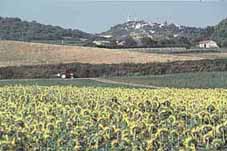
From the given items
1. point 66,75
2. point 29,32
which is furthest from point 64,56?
point 29,32

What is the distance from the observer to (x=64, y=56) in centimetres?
7088

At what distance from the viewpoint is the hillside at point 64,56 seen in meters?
63.2

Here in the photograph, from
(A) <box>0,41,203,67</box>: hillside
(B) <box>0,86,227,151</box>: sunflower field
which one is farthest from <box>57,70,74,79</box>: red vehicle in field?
(B) <box>0,86,227,151</box>: sunflower field

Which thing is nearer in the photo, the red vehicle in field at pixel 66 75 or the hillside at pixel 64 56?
the red vehicle in field at pixel 66 75

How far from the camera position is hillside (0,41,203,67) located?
207 feet

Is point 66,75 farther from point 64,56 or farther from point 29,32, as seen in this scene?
point 29,32

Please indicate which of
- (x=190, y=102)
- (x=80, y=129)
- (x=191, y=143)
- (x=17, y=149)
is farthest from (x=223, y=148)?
(x=190, y=102)

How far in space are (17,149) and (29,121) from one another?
61.8 inches

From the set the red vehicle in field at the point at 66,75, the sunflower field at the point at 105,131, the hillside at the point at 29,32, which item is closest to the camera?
the sunflower field at the point at 105,131

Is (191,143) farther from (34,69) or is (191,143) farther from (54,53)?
(54,53)

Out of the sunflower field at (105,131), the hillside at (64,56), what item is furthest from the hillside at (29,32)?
the sunflower field at (105,131)

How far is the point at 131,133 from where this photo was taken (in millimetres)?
10320

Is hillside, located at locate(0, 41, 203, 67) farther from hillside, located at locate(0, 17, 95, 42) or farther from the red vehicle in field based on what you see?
hillside, located at locate(0, 17, 95, 42)

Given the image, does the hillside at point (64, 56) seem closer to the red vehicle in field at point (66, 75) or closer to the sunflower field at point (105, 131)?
the red vehicle in field at point (66, 75)
